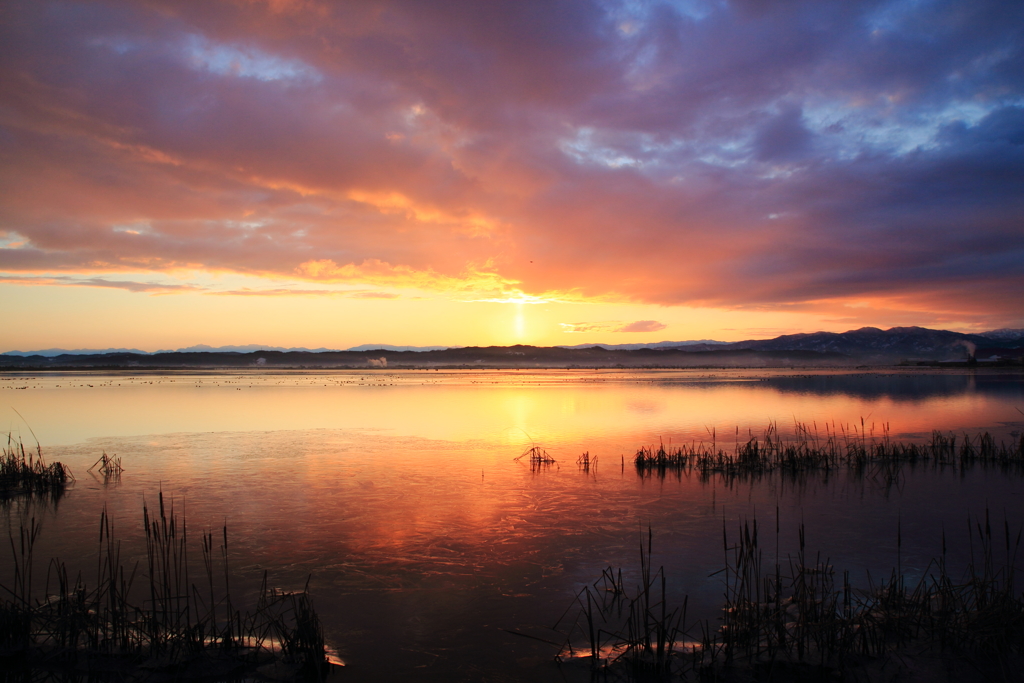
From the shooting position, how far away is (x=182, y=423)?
25.5 meters

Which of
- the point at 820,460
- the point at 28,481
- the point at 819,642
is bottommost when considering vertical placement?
the point at 820,460

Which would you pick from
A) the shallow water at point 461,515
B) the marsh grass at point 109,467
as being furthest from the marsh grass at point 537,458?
the marsh grass at point 109,467

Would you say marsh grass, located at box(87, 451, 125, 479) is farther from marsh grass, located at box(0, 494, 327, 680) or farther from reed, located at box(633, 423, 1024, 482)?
reed, located at box(633, 423, 1024, 482)

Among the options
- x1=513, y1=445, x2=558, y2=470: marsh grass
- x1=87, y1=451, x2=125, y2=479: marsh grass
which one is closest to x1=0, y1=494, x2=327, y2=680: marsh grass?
x1=87, y1=451, x2=125, y2=479: marsh grass

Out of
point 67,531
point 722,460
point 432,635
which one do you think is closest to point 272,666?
point 432,635

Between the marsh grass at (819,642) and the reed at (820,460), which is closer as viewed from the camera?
the marsh grass at (819,642)

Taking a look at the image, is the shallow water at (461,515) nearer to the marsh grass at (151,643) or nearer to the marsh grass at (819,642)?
the marsh grass at (151,643)

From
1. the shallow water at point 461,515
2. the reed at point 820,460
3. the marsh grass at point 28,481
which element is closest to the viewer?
the shallow water at point 461,515

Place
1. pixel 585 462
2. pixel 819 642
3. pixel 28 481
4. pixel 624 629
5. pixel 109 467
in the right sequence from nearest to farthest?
pixel 819 642, pixel 624 629, pixel 28 481, pixel 109 467, pixel 585 462

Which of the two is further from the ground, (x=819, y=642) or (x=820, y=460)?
(x=819, y=642)

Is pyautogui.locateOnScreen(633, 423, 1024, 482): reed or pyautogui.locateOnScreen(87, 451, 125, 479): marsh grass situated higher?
pyautogui.locateOnScreen(87, 451, 125, 479): marsh grass

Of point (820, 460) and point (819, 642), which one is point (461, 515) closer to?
point (819, 642)

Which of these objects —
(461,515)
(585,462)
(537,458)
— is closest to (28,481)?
(461,515)

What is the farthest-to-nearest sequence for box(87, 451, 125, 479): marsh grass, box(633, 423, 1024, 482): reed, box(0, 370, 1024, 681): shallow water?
box(633, 423, 1024, 482): reed < box(87, 451, 125, 479): marsh grass < box(0, 370, 1024, 681): shallow water
